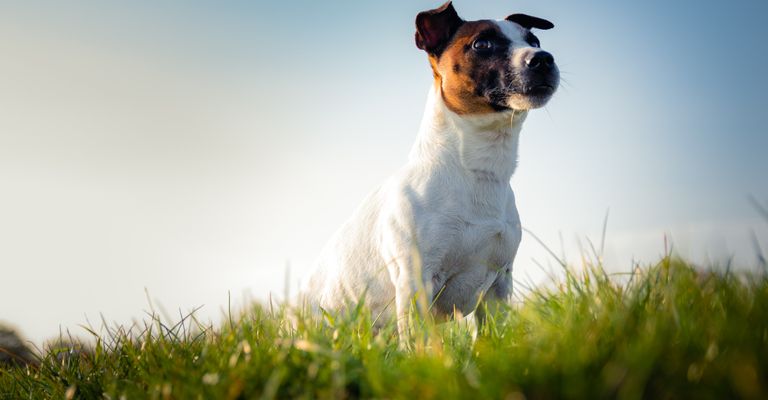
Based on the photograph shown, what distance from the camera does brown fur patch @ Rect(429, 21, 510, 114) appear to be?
4.09 m

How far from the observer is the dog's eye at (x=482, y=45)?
4188 millimetres

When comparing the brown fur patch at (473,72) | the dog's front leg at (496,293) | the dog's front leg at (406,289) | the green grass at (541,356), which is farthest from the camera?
the dog's front leg at (496,293)

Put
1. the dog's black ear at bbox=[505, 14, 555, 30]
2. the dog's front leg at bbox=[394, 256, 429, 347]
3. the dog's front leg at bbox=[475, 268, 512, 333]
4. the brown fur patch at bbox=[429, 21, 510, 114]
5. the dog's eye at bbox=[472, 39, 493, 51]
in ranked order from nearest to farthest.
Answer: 1. the dog's front leg at bbox=[394, 256, 429, 347]
2. the brown fur patch at bbox=[429, 21, 510, 114]
3. the dog's eye at bbox=[472, 39, 493, 51]
4. the dog's front leg at bbox=[475, 268, 512, 333]
5. the dog's black ear at bbox=[505, 14, 555, 30]

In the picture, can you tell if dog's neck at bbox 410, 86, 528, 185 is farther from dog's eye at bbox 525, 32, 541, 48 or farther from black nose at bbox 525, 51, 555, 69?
dog's eye at bbox 525, 32, 541, 48

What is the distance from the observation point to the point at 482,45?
421 centimetres

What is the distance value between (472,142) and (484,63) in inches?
21.5

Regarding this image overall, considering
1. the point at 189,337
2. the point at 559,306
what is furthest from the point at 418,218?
the point at 189,337

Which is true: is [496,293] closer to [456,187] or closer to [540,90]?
[456,187]

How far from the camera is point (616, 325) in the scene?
7.25 feet

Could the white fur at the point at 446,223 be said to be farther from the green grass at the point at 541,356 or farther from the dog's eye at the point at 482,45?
the green grass at the point at 541,356

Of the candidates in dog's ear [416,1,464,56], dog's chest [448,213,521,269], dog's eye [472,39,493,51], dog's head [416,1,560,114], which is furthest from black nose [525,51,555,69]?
dog's chest [448,213,521,269]

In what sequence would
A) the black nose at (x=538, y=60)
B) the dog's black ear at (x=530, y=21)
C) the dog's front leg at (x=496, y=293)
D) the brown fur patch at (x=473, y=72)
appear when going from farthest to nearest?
1. the dog's black ear at (x=530, y=21)
2. the dog's front leg at (x=496, y=293)
3. the brown fur patch at (x=473, y=72)
4. the black nose at (x=538, y=60)

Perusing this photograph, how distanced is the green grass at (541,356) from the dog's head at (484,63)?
1.45 metres

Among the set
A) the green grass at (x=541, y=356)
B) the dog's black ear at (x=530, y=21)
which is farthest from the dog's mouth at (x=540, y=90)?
the green grass at (x=541, y=356)
